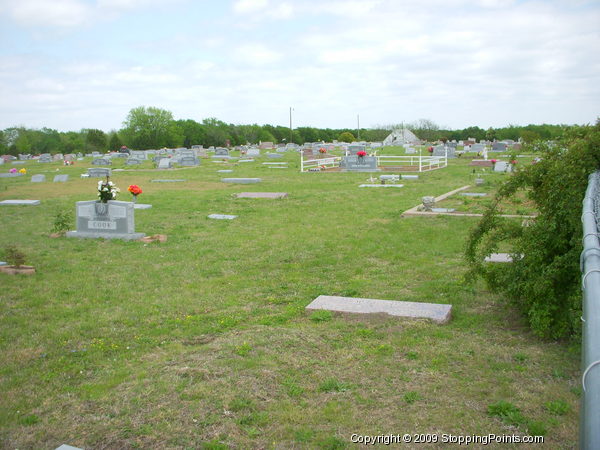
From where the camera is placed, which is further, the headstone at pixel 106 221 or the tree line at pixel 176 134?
the tree line at pixel 176 134

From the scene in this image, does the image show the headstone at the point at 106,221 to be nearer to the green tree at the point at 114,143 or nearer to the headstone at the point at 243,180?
the headstone at the point at 243,180

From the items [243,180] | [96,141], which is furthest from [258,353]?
[96,141]

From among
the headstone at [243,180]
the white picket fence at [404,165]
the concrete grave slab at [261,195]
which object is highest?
the white picket fence at [404,165]

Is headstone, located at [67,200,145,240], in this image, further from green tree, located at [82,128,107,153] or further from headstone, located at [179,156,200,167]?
green tree, located at [82,128,107,153]

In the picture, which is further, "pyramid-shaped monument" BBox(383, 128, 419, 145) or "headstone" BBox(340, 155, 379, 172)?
"pyramid-shaped monument" BBox(383, 128, 419, 145)

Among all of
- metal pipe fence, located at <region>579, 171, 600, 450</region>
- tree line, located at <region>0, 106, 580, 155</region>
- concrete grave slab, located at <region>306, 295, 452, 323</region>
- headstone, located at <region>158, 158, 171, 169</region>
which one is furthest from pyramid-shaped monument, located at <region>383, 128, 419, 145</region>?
metal pipe fence, located at <region>579, 171, 600, 450</region>

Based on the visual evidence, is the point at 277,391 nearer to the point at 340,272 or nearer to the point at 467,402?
the point at 467,402

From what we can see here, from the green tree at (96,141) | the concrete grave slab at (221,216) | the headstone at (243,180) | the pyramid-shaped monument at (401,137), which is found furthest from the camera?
the pyramid-shaped monument at (401,137)

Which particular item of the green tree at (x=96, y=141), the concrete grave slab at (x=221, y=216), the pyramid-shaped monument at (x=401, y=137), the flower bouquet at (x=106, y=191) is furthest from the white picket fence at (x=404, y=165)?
the green tree at (x=96, y=141)

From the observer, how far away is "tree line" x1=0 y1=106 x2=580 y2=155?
61.1 m

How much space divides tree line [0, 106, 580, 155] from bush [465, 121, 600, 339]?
54793mm

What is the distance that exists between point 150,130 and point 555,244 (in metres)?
68.4

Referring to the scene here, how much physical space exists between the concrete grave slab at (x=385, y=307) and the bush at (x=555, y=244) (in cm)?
69

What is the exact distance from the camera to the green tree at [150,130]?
66188mm
